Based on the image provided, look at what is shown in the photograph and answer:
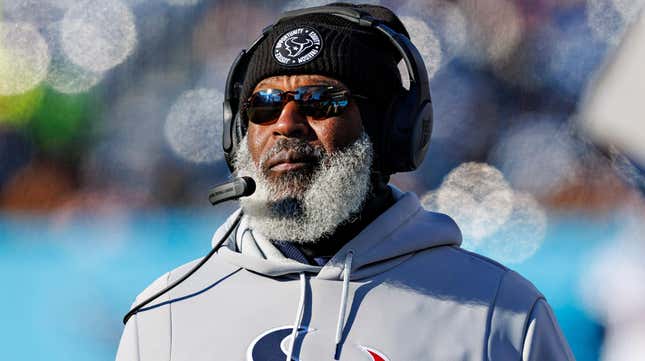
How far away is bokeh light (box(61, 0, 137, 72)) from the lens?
4.11m

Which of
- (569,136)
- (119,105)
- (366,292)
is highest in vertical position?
(366,292)

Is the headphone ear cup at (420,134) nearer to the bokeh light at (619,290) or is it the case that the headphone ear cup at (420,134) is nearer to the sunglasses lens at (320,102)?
the sunglasses lens at (320,102)

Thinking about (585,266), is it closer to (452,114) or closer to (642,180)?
(642,180)

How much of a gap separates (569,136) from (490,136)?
1.15 feet

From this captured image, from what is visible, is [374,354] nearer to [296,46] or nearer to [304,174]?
[304,174]

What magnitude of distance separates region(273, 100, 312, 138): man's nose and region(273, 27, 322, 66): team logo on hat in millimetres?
77

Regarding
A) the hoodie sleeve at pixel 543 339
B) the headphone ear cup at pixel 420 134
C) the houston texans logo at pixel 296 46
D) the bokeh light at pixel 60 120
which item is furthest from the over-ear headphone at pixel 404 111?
the bokeh light at pixel 60 120

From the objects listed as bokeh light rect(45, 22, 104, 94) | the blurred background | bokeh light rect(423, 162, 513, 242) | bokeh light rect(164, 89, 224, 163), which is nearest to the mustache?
the blurred background

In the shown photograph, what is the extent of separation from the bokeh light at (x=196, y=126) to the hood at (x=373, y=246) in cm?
240

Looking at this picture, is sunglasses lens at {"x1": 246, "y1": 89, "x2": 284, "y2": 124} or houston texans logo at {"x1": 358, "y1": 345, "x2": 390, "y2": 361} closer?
houston texans logo at {"x1": 358, "y1": 345, "x2": 390, "y2": 361}

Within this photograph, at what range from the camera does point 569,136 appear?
385 centimetres

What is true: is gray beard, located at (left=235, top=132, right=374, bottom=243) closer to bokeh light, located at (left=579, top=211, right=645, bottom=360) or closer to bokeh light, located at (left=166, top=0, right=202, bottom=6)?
bokeh light, located at (left=579, top=211, right=645, bottom=360)

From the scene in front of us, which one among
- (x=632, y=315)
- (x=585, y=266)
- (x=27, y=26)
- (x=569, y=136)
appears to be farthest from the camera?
(x=27, y=26)

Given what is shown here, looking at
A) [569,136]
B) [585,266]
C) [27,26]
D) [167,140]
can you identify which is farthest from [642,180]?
[27,26]
